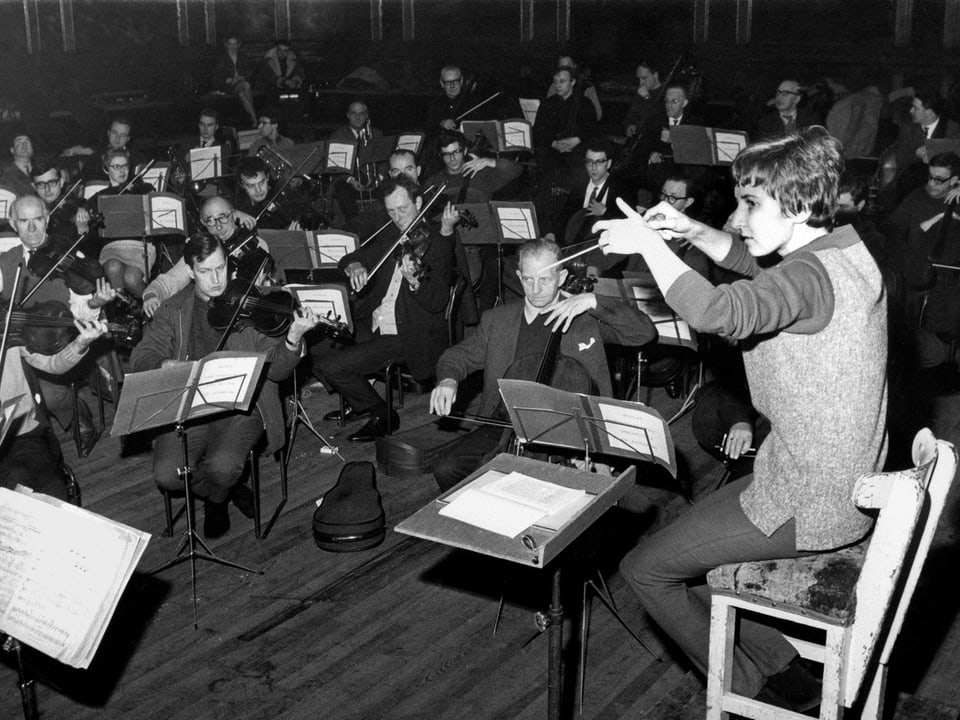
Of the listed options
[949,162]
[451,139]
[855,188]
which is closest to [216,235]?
[451,139]

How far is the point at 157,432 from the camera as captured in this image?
4.33 m

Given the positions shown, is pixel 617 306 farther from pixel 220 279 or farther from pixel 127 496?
pixel 127 496

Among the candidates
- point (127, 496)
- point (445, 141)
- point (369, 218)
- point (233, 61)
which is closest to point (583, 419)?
point (127, 496)

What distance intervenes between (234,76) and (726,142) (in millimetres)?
6377

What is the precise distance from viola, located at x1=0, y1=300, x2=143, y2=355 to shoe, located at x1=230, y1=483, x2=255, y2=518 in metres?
0.76

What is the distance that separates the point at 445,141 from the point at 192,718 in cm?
485

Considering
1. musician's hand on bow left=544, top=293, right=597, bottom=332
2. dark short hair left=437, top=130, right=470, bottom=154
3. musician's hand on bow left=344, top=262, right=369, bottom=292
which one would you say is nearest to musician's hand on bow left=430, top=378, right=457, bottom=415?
musician's hand on bow left=544, top=293, right=597, bottom=332

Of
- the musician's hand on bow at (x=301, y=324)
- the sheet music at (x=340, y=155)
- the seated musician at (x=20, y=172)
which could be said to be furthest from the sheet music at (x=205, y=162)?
the musician's hand on bow at (x=301, y=324)

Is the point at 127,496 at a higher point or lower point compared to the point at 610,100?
lower

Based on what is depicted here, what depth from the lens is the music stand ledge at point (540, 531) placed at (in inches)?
86.0

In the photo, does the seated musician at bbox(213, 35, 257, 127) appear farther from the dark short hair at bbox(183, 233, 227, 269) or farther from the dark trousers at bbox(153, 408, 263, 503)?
the dark trousers at bbox(153, 408, 263, 503)

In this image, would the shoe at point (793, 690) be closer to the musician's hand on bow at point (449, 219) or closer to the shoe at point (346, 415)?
the shoe at point (346, 415)

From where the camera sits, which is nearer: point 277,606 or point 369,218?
point 277,606

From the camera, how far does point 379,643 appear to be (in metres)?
3.49
